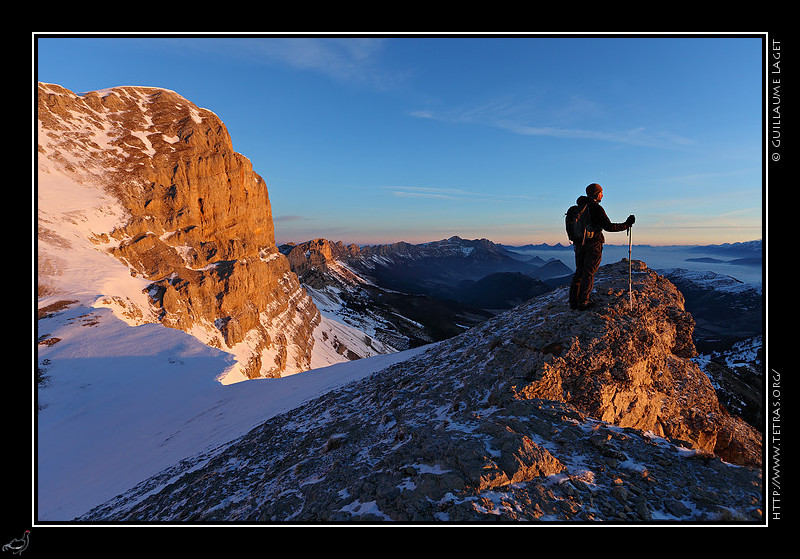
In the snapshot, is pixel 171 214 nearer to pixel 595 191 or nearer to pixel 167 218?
pixel 167 218

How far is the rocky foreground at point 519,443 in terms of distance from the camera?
4969mm

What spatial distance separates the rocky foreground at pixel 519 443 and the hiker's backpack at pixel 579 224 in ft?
7.38

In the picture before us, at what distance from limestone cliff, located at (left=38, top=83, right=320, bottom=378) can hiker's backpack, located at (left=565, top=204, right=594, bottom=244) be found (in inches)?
2036

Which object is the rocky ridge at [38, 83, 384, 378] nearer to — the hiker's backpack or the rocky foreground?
the rocky foreground

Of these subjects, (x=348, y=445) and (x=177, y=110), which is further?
(x=177, y=110)

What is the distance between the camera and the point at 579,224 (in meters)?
8.73

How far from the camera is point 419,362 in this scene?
13.4 meters

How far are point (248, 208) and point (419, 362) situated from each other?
131 metres

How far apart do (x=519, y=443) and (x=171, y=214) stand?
109 metres
